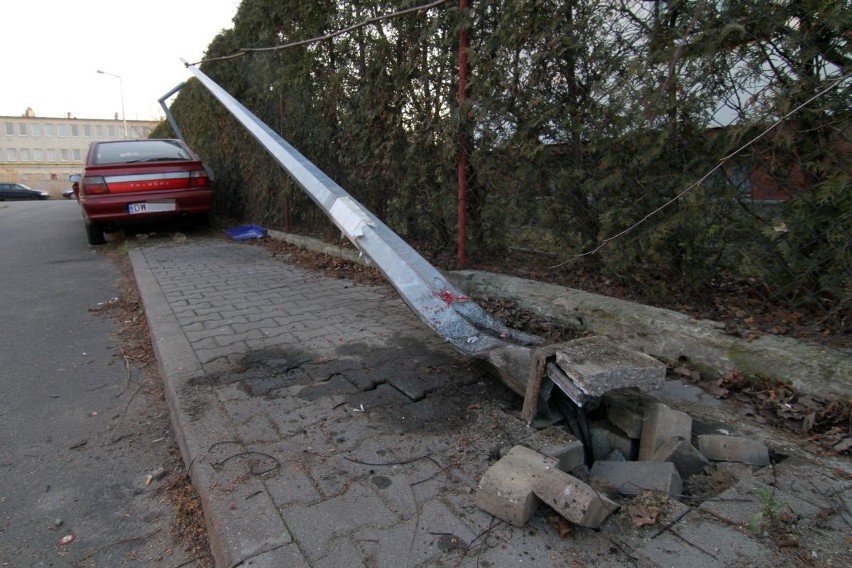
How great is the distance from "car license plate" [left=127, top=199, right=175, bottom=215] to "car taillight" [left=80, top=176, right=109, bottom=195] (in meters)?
0.40

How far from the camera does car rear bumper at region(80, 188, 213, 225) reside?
7629 mm

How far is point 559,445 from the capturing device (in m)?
2.18

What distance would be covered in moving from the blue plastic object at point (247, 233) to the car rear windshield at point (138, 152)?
1361 millimetres

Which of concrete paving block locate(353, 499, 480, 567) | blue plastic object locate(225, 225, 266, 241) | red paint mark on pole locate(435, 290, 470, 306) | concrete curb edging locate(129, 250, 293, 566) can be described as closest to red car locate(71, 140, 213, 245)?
blue plastic object locate(225, 225, 266, 241)

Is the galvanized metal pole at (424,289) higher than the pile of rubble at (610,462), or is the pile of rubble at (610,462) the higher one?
the galvanized metal pole at (424,289)

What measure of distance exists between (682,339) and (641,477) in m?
1.19

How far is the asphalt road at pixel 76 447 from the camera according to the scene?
1.95 metres

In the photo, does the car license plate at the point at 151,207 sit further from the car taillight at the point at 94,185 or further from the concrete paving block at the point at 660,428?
the concrete paving block at the point at 660,428

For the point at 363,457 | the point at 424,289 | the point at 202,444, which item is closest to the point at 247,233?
the point at 424,289

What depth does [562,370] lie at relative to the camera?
2.34 meters

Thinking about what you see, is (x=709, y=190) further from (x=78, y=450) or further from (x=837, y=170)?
(x=78, y=450)

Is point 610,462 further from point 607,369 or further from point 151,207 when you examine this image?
point 151,207

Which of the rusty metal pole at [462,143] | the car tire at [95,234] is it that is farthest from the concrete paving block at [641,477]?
the car tire at [95,234]

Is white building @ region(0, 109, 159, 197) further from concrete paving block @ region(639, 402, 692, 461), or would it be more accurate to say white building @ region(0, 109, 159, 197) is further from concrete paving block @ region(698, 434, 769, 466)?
concrete paving block @ region(698, 434, 769, 466)
